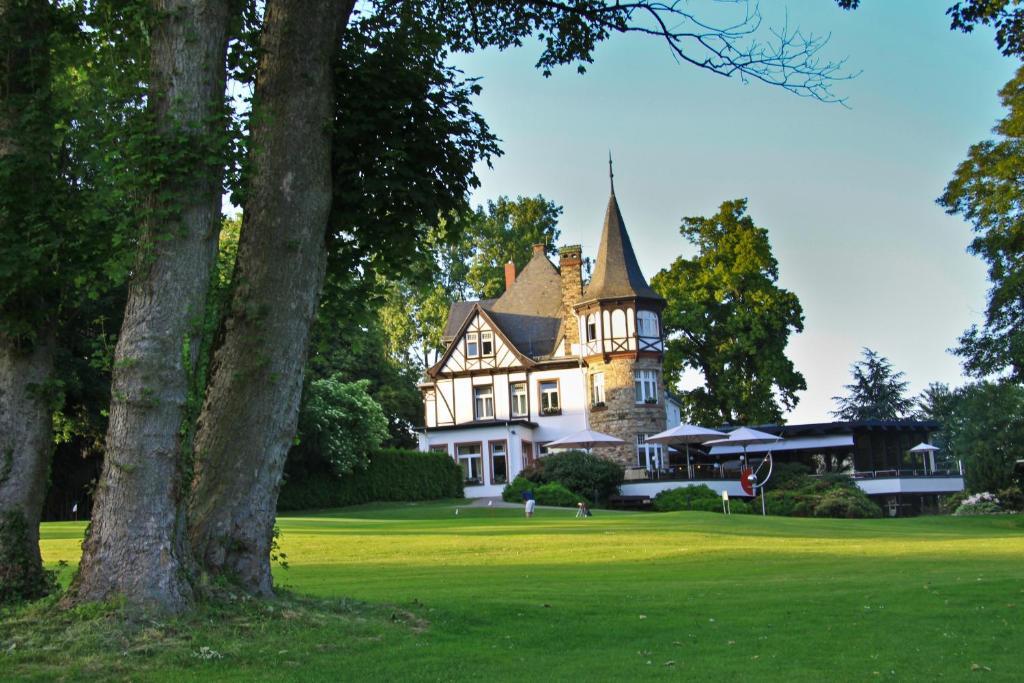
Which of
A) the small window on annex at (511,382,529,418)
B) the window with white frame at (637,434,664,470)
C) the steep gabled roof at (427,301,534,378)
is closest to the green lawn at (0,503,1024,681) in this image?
the window with white frame at (637,434,664,470)

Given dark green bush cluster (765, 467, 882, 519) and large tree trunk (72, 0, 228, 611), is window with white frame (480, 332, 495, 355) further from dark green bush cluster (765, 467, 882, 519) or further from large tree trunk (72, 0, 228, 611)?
large tree trunk (72, 0, 228, 611)

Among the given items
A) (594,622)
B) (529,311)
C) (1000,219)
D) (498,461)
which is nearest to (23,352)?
(594,622)

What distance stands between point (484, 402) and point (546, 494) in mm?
13439

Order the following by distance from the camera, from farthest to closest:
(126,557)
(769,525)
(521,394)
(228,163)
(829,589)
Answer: (521,394) → (769,525) → (829,589) → (228,163) → (126,557)

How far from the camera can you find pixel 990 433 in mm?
49344

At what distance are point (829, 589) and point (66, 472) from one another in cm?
3382

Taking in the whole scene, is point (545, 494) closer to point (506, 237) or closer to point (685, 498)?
point (685, 498)

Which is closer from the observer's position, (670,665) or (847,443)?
(670,665)

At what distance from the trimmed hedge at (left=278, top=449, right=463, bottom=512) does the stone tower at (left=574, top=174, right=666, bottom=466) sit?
23.2 feet

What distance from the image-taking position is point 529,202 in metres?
62.3

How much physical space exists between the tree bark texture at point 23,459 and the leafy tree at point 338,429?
Result: 3084 centimetres

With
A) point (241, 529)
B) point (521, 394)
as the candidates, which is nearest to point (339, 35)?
point (241, 529)

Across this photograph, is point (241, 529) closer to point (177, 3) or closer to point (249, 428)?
point (249, 428)

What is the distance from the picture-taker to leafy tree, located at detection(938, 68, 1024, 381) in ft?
109
